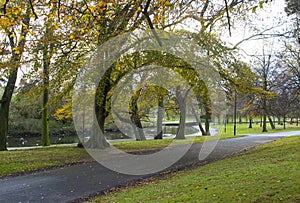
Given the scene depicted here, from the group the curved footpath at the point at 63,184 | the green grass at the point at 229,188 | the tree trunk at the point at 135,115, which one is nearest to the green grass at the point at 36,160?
the curved footpath at the point at 63,184

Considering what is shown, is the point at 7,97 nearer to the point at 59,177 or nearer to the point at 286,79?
the point at 59,177

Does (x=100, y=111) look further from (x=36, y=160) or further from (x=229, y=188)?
(x=229, y=188)

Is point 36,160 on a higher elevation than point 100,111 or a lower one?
lower

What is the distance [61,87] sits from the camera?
51.5ft

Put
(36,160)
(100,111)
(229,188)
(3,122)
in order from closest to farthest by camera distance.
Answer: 1. (229,188)
2. (36,160)
3. (100,111)
4. (3,122)

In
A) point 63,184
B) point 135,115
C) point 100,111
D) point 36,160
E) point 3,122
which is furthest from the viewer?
point 135,115

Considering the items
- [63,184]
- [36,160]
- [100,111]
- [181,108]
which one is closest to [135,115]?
[181,108]

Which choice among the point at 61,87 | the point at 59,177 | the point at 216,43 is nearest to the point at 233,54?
the point at 216,43

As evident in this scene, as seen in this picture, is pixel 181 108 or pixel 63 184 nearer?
pixel 63 184

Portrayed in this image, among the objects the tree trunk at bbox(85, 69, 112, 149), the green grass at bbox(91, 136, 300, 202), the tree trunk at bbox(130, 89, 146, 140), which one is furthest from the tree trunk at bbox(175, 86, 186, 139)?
the green grass at bbox(91, 136, 300, 202)

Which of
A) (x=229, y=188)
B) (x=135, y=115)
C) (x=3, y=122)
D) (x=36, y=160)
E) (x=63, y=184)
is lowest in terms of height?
(x=63, y=184)

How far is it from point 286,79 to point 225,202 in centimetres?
1728

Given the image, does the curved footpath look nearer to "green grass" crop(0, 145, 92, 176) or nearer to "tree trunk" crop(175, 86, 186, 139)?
"green grass" crop(0, 145, 92, 176)

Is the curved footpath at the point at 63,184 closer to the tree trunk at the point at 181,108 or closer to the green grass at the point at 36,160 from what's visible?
the green grass at the point at 36,160
